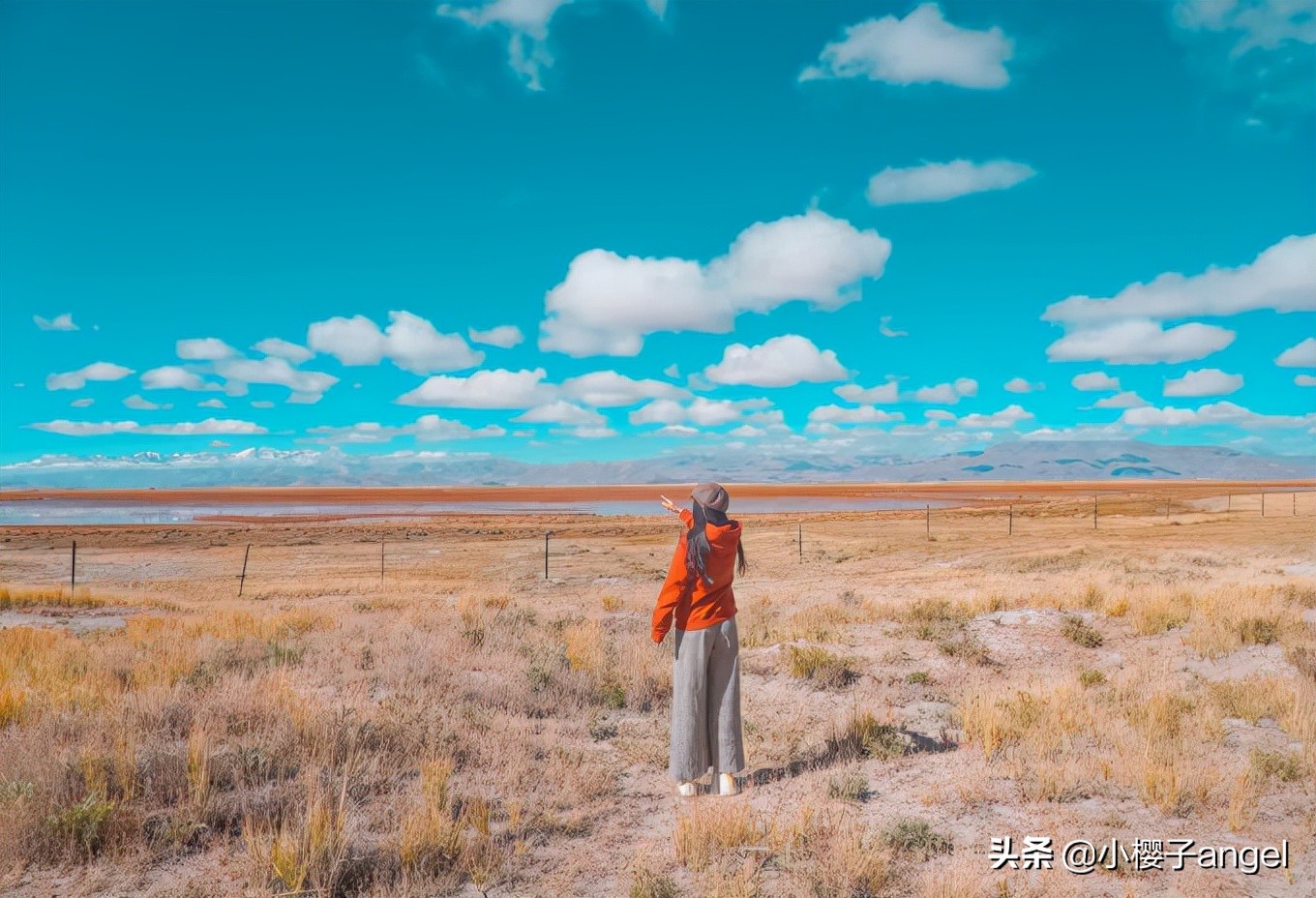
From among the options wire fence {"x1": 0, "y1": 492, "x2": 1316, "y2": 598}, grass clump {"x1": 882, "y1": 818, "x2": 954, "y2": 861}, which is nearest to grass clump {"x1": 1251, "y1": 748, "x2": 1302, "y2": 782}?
grass clump {"x1": 882, "y1": 818, "x2": 954, "y2": 861}

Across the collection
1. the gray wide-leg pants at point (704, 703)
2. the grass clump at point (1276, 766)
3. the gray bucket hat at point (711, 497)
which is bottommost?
the grass clump at point (1276, 766)

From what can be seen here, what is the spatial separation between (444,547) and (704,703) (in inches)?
1546

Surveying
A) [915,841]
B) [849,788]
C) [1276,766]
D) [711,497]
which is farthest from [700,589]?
[1276,766]

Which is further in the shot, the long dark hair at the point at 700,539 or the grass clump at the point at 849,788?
the grass clump at the point at 849,788

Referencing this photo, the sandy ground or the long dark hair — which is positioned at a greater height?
the long dark hair

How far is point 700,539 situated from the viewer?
5.29 m

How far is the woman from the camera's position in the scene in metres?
5.40

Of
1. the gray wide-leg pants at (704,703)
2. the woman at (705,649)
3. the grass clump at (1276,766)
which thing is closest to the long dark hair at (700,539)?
the woman at (705,649)

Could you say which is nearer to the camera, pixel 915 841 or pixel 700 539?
pixel 915 841

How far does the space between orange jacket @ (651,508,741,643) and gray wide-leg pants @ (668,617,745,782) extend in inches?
3.9

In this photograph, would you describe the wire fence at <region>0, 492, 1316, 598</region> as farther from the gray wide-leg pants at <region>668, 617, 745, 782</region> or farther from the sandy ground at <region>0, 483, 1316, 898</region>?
the gray wide-leg pants at <region>668, 617, 745, 782</region>

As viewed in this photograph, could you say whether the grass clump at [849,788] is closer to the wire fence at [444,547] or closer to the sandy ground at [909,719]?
the sandy ground at [909,719]

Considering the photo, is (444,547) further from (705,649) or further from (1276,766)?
(1276,766)

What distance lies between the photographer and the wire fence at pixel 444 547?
2886 centimetres
